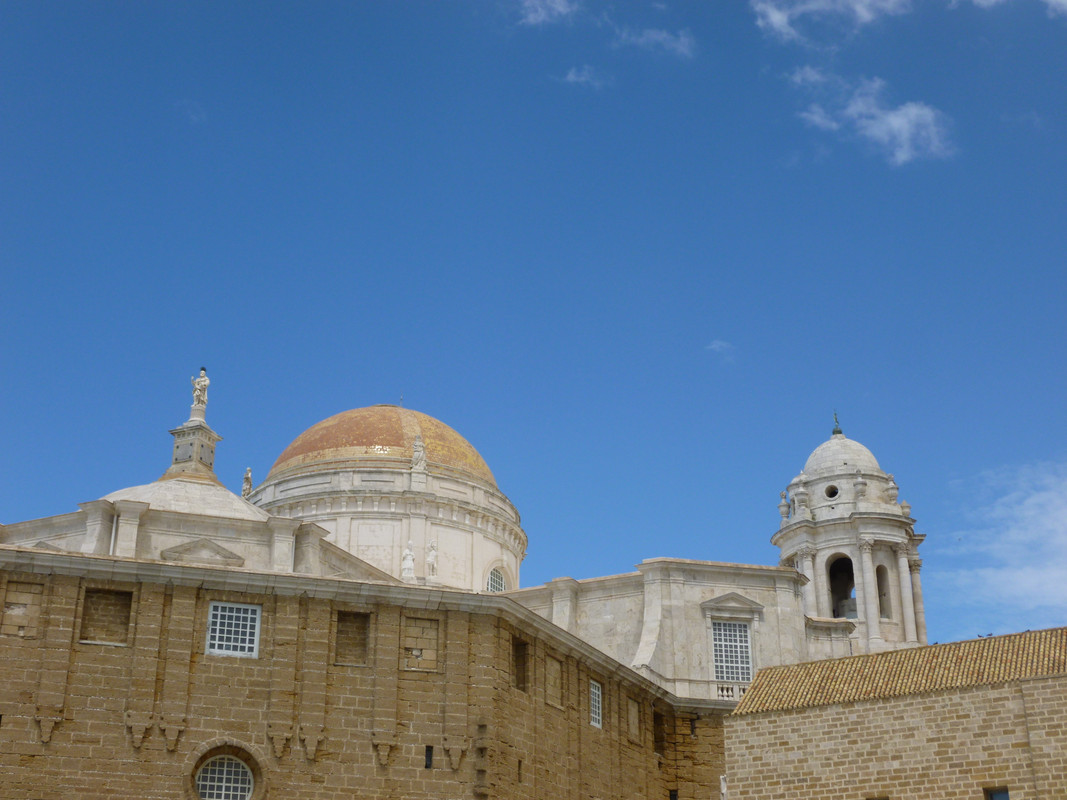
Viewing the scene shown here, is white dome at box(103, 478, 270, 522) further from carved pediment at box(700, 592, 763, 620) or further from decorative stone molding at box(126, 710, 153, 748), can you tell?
decorative stone molding at box(126, 710, 153, 748)

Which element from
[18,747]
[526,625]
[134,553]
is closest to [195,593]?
[18,747]

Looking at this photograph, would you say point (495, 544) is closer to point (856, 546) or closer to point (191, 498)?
point (856, 546)

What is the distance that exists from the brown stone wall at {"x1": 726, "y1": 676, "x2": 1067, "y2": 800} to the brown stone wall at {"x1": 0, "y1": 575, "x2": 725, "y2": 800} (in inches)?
Answer: 220

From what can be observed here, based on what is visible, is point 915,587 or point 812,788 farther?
point 915,587

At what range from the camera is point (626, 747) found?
39.1m

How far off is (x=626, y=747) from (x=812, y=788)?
857 centimetres

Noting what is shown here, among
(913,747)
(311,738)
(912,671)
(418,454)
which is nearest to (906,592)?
(418,454)

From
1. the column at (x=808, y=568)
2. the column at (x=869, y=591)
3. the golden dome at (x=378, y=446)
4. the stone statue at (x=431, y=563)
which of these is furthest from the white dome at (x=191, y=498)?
the column at (x=869, y=591)


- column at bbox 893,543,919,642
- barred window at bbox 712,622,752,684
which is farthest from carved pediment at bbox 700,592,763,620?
column at bbox 893,543,919,642

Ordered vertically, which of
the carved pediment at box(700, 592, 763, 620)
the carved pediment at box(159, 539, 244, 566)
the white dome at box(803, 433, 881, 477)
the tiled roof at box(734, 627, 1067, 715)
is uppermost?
the white dome at box(803, 433, 881, 477)

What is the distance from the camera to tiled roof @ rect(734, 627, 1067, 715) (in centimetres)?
3089

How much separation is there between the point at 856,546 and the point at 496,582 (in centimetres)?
1598

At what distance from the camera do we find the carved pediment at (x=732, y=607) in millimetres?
46625

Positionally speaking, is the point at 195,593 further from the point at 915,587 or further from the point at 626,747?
the point at 915,587
